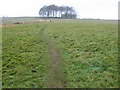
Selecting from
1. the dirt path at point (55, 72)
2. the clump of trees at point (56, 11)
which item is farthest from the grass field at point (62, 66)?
the clump of trees at point (56, 11)

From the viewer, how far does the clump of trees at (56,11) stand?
533ft

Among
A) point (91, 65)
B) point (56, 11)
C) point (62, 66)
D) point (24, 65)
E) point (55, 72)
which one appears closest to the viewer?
point (55, 72)

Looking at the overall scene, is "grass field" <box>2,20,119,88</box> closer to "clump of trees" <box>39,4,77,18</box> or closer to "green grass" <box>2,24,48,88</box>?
"green grass" <box>2,24,48,88</box>

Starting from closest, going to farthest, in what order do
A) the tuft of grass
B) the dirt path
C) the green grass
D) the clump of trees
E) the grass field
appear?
the dirt path
the tuft of grass
the grass field
the green grass
the clump of trees

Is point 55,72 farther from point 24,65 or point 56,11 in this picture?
point 56,11

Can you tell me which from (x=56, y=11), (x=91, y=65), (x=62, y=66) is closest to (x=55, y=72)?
(x=62, y=66)

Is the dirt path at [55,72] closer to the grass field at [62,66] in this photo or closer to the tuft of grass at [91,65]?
the grass field at [62,66]

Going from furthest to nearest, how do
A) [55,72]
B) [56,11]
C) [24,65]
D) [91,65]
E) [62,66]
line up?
[56,11]
[24,65]
[91,65]
[62,66]
[55,72]

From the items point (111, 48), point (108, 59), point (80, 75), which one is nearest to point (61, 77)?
point (80, 75)

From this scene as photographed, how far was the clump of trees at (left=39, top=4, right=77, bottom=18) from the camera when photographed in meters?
162

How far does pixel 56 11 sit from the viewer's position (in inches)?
6531

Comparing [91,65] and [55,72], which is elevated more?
[91,65]

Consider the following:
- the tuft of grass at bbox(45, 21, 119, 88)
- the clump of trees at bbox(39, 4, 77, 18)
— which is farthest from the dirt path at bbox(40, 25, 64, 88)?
the clump of trees at bbox(39, 4, 77, 18)

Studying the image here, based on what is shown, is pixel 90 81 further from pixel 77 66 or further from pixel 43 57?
pixel 43 57
